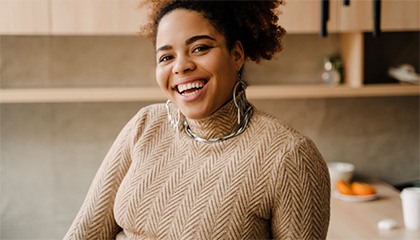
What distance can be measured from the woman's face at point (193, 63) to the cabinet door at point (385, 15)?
1.48 m

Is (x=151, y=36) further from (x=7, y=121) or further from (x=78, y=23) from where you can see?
(x=7, y=121)

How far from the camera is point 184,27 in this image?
1.21 m

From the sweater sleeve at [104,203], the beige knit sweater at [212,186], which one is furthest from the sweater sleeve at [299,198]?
the sweater sleeve at [104,203]

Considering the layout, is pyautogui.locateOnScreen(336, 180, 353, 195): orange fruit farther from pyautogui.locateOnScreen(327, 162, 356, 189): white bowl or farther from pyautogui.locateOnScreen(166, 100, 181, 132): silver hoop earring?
pyautogui.locateOnScreen(166, 100, 181, 132): silver hoop earring

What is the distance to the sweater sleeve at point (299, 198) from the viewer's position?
1.14 m

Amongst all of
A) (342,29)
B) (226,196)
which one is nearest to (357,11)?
(342,29)

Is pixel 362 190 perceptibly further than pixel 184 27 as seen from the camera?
Yes

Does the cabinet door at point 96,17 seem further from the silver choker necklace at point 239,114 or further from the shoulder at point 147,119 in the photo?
the silver choker necklace at point 239,114

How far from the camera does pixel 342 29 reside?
259 centimetres

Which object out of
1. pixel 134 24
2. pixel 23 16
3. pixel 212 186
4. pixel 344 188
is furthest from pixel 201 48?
pixel 344 188

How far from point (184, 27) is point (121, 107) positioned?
68.0 inches

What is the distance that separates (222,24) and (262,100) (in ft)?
5.65

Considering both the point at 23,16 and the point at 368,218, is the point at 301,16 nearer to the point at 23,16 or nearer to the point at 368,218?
the point at 368,218

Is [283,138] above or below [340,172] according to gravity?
above
